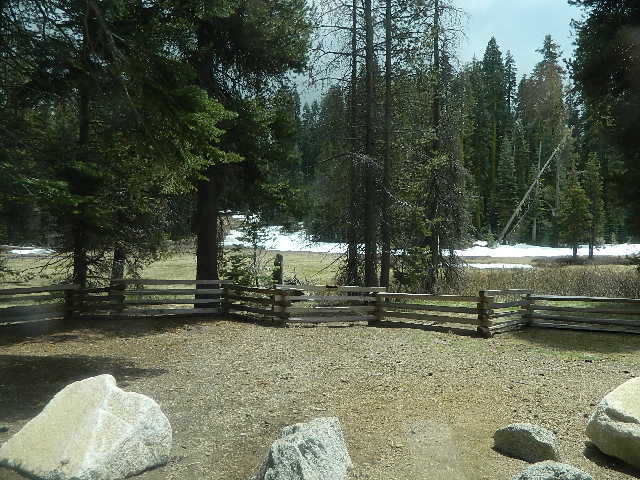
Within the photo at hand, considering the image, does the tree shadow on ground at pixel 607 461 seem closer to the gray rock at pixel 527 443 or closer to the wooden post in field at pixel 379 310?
the gray rock at pixel 527 443

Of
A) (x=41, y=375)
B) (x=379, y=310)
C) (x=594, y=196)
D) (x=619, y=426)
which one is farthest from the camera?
(x=594, y=196)

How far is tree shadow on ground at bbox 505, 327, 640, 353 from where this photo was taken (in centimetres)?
1182

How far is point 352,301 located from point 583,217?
1441 inches

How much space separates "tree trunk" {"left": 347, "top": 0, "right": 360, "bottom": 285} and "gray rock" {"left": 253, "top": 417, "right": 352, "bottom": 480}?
1326 cm

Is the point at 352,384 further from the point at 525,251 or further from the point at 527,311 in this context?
the point at 525,251

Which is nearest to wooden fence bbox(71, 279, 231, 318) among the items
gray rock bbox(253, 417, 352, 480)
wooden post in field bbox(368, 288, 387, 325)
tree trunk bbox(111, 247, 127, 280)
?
tree trunk bbox(111, 247, 127, 280)

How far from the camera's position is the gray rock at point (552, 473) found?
14.5 feet

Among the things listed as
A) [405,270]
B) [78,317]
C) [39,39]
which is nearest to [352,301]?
[405,270]

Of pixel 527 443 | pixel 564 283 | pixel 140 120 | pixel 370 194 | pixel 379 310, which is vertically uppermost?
pixel 140 120

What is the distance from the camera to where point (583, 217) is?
4697cm

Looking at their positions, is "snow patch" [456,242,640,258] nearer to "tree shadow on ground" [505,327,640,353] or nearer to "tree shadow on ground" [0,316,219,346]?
"tree shadow on ground" [505,327,640,353]

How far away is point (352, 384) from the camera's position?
29.1ft

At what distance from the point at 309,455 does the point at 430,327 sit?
9892 mm

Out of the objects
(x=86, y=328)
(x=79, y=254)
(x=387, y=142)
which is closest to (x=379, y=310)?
(x=387, y=142)
